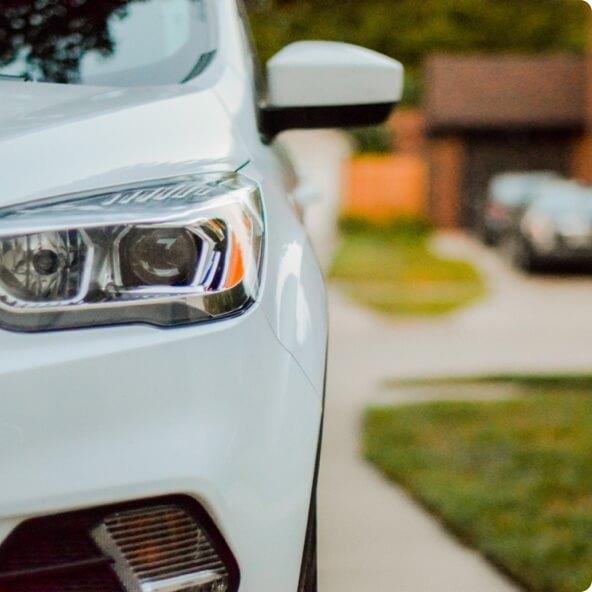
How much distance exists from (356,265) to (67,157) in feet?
55.9

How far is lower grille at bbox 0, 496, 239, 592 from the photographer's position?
69.6 inches

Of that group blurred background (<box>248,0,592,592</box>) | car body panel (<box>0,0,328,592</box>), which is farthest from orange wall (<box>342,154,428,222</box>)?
car body panel (<box>0,0,328,592</box>)

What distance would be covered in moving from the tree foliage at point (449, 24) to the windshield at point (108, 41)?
49.9m

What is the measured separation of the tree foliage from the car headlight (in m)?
50.9

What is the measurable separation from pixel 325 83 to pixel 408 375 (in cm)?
484

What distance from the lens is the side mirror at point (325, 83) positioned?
8.47 feet

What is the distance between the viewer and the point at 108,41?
2.71m

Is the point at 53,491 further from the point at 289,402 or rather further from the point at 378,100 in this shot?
the point at 378,100

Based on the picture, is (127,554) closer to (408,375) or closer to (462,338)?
(408,375)

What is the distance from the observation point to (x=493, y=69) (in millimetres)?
34875

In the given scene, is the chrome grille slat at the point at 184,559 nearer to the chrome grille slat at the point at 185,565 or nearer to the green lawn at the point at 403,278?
the chrome grille slat at the point at 185,565

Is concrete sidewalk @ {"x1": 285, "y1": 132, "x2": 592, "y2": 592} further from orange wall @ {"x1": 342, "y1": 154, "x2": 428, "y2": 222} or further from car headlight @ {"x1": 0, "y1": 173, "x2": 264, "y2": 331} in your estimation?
orange wall @ {"x1": 342, "y1": 154, "x2": 428, "y2": 222}

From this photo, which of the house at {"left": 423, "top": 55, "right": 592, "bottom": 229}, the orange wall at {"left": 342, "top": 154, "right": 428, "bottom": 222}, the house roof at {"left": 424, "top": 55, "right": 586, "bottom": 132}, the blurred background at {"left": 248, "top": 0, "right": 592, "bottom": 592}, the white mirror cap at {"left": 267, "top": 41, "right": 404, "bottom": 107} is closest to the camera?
the white mirror cap at {"left": 267, "top": 41, "right": 404, "bottom": 107}

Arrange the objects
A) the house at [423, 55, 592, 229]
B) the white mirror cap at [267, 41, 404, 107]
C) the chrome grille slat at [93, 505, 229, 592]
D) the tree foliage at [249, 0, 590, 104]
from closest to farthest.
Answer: the chrome grille slat at [93, 505, 229, 592]
the white mirror cap at [267, 41, 404, 107]
the house at [423, 55, 592, 229]
the tree foliage at [249, 0, 590, 104]
